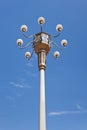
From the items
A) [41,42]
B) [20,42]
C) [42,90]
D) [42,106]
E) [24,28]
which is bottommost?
[42,106]

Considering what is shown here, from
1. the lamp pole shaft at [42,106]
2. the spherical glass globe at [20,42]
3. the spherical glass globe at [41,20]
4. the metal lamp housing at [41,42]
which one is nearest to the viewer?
the lamp pole shaft at [42,106]

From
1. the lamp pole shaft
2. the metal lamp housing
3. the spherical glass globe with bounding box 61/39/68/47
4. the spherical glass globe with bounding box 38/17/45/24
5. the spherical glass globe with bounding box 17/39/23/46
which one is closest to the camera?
the lamp pole shaft

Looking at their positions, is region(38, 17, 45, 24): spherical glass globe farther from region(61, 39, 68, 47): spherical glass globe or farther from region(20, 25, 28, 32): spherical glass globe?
region(61, 39, 68, 47): spherical glass globe

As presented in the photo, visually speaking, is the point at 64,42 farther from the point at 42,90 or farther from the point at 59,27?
the point at 42,90

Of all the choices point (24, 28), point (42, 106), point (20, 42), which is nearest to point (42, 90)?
point (42, 106)

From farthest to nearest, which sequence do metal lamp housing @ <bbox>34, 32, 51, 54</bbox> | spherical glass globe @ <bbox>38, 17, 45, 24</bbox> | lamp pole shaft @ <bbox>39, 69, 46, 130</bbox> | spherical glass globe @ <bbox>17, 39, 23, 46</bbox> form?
spherical glass globe @ <bbox>17, 39, 23, 46</bbox>
spherical glass globe @ <bbox>38, 17, 45, 24</bbox>
metal lamp housing @ <bbox>34, 32, 51, 54</bbox>
lamp pole shaft @ <bbox>39, 69, 46, 130</bbox>

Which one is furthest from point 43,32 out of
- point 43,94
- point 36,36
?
point 43,94

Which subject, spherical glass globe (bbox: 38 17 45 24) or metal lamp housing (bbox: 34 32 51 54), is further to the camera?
spherical glass globe (bbox: 38 17 45 24)

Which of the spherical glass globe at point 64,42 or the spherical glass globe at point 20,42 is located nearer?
the spherical glass globe at point 20,42

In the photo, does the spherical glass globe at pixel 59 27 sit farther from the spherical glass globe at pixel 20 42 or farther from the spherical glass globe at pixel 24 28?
the spherical glass globe at pixel 20 42

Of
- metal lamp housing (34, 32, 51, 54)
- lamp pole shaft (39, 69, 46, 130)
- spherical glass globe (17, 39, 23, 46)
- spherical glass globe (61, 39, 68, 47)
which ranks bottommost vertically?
lamp pole shaft (39, 69, 46, 130)

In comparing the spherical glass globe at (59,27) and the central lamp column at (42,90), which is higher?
the spherical glass globe at (59,27)

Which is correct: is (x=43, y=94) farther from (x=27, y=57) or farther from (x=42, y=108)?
(x=27, y=57)

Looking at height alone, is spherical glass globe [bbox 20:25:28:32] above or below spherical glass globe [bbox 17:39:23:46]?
above
